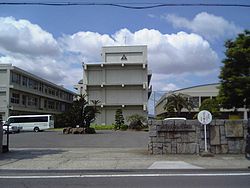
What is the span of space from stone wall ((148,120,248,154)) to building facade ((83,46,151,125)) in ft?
162

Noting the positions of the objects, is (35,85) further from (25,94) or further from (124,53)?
(124,53)

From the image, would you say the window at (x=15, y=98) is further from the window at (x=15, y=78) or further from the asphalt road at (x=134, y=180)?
the asphalt road at (x=134, y=180)

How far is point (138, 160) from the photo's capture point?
1459 cm

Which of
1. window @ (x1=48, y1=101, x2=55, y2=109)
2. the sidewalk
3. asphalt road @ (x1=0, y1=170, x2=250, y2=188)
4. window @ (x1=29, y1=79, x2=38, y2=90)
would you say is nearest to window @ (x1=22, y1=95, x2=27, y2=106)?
window @ (x1=29, y1=79, x2=38, y2=90)

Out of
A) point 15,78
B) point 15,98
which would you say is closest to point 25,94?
point 15,98

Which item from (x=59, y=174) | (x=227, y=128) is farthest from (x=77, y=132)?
(x=59, y=174)

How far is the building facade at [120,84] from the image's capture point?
6675 centimetres

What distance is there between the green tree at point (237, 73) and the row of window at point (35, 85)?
44952 millimetres

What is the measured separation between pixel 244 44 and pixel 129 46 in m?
47.9

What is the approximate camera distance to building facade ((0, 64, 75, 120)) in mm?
57562

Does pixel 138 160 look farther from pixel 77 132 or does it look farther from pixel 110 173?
pixel 77 132

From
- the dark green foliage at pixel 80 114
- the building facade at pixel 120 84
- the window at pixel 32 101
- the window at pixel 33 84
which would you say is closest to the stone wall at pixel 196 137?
the dark green foliage at pixel 80 114

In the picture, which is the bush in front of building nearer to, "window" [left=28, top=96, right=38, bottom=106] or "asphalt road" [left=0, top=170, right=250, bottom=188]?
"window" [left=28, top=96, right=38, bottom=106]

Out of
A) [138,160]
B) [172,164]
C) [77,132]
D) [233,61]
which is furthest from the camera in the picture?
[77,132]
